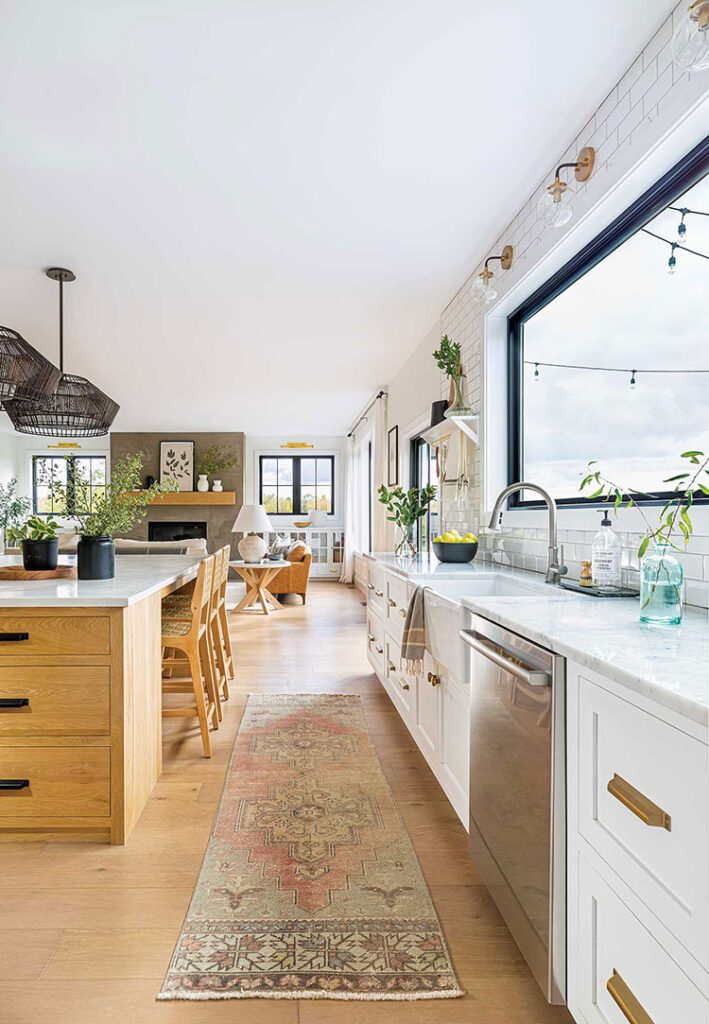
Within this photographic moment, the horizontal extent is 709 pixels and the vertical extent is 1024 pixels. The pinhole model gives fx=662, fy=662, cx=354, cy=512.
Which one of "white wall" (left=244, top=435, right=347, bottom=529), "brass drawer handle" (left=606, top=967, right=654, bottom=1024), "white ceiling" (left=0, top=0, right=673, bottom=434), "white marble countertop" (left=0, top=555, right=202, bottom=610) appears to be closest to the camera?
"brass drawer handle" (left=606, top=967, right=654, bottom=1024)

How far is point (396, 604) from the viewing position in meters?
3.29

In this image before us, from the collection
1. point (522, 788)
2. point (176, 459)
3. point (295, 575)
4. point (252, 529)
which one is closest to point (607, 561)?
point (522, 788)

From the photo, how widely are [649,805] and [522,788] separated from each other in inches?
21.0

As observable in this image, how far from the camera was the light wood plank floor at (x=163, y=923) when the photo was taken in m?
1.46

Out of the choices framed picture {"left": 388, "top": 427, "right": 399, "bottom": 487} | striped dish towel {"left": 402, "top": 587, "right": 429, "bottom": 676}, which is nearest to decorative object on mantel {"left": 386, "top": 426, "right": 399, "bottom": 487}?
framed picture {"left": 388, "top": 427, "right": 399, "bottom": 487}

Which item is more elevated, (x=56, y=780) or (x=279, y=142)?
(x=279, y=142)

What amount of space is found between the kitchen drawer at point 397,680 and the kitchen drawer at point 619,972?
1.72 metres

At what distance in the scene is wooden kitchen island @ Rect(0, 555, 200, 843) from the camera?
2215 millimetres

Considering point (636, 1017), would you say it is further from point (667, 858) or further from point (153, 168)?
point (153, 168)

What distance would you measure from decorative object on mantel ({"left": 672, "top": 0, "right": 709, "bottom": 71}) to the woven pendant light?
3.30 metres

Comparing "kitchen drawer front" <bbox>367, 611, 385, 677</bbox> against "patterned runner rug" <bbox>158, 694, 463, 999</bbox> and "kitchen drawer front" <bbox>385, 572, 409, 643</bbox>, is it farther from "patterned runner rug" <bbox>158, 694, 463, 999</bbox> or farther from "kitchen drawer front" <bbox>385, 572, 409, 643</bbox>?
"patterned runner rug" <bbox>158, 694, 463, 999</bbox>

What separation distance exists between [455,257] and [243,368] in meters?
3.29

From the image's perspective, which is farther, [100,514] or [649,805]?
[100,514]

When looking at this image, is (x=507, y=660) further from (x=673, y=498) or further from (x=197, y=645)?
(x=197, y=645)
